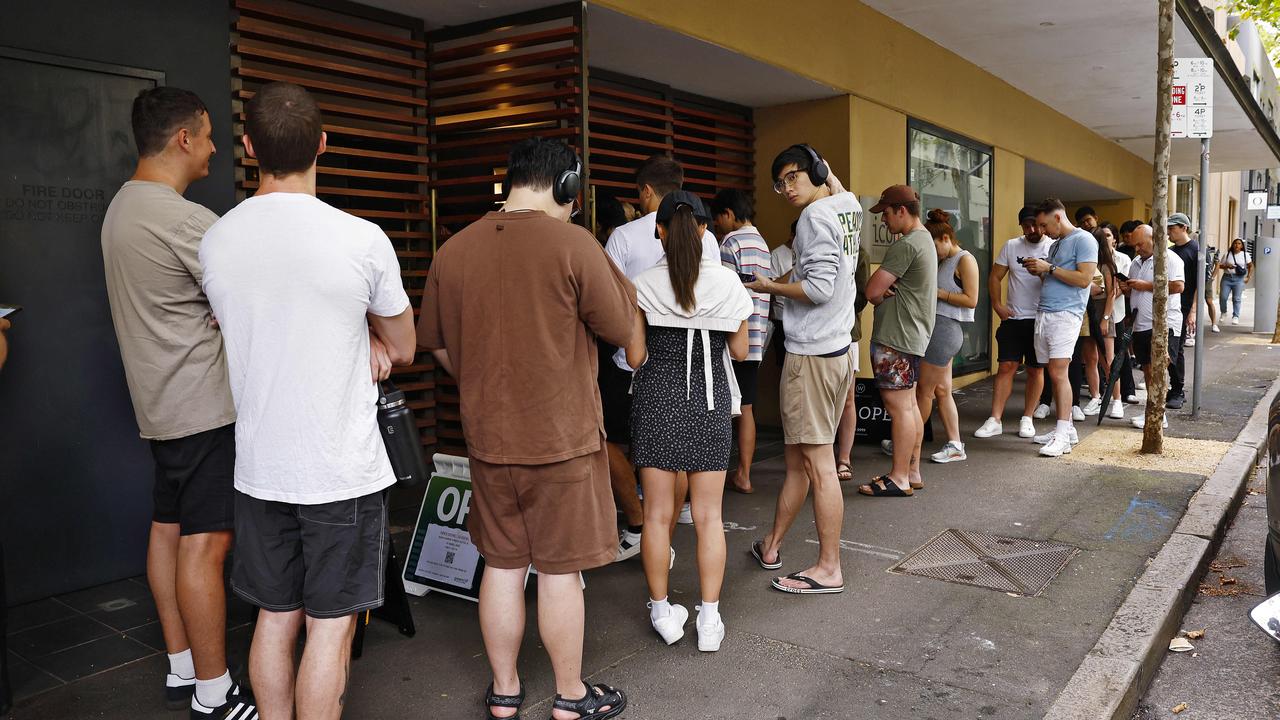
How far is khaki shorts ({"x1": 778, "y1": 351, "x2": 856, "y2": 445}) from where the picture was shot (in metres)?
4.23

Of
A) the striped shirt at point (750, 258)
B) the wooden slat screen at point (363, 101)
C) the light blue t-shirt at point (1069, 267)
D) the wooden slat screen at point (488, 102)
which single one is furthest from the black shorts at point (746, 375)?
the light blue t-shirt at point (1069, 267)

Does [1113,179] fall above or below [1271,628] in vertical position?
above

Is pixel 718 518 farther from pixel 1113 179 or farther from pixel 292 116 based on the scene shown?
pixel 1113 179

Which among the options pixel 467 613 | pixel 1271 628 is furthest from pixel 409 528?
pixel 1271 628

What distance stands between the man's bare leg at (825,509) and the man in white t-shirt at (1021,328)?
4.22 meters

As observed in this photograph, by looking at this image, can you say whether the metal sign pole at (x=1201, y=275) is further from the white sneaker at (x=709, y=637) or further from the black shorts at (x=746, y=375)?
the white sneaker at (x=709, y=637)

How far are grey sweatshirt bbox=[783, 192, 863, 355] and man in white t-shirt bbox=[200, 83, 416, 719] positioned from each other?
85.8 inches

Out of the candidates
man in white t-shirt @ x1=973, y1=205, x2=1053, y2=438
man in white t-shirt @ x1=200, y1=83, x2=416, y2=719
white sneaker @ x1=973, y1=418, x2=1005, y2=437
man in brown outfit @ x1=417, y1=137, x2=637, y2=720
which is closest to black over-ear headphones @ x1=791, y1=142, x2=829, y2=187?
man in brown outfit @ x1=417, y1=137, x2=637, y2=720

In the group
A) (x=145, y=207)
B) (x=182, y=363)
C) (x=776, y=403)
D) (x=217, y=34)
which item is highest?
(x=217, y=34)

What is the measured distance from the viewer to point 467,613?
4.12m

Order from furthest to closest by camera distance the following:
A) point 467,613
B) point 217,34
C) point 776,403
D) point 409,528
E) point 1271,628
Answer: point 776,403, point 409,528, point 217,34, point 467,613, point 1271,628

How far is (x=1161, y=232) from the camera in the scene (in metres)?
7.02

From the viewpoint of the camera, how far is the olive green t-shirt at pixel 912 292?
5945 millimetres

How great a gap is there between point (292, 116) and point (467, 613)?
7.82ft
